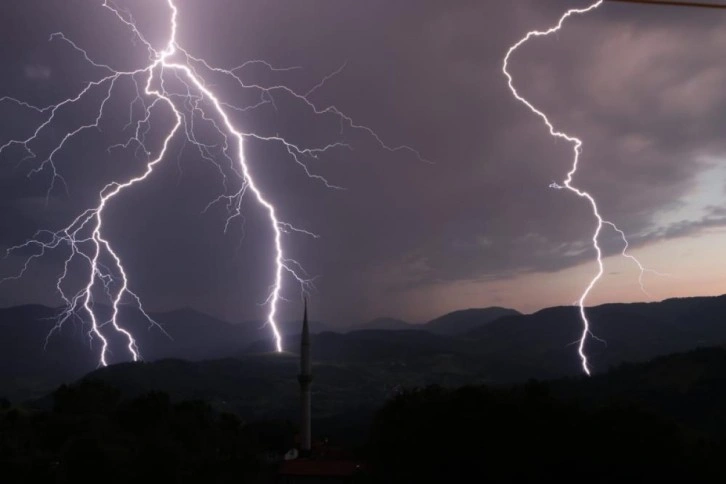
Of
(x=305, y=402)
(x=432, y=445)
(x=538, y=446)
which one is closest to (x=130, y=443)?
(x=305, y=402)

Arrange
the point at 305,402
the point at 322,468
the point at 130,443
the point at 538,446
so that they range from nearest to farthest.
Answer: the point at 538,446, the point at 322,468, the point at 130,443, the point at 305,402

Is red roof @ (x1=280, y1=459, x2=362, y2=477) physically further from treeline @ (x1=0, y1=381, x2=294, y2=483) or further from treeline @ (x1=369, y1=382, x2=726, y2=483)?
treeline @ (x1=369, y1=382, x2=726, y2=483)

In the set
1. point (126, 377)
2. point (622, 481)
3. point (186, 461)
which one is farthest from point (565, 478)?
point (126, 377)

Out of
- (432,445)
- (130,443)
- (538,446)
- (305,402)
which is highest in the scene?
(305,402)

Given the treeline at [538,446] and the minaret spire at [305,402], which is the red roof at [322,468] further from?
the minaret spire at [305,402]

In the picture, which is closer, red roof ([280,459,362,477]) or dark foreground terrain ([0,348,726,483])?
dark foreground terrain ([0,348,726,483])

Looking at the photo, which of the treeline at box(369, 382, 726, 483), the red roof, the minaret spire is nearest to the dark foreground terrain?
the treeline at box(369, 382, 726, 483)

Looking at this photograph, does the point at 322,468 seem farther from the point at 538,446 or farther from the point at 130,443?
the point at 538,446
